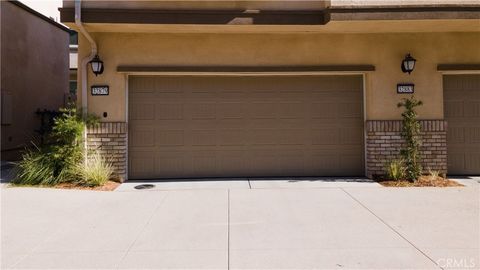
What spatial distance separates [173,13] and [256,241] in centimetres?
496

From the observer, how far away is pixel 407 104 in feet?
25.4

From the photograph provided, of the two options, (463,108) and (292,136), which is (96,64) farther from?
(463,108)

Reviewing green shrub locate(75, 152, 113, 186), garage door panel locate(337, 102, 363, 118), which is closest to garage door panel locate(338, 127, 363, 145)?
garage door panel locate(337, 102, 363, 118)

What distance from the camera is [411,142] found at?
25.2 feet

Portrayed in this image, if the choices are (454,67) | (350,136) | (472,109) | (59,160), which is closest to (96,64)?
(59,160)

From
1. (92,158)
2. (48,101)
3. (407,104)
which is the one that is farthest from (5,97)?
(407,104)

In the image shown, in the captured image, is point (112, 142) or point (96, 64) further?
point (112, 142)

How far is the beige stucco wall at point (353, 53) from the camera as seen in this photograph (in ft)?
26.2

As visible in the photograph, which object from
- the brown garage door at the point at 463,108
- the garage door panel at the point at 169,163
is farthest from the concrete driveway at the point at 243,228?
the brown garage door at the point at 463,108

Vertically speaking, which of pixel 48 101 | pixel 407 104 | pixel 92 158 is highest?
pixel 48 101

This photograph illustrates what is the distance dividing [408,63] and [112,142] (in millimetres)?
6753

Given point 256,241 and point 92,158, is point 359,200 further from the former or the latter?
point 92,158

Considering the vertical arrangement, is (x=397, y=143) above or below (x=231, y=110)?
below

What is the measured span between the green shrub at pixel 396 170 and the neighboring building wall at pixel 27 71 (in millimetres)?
10999
